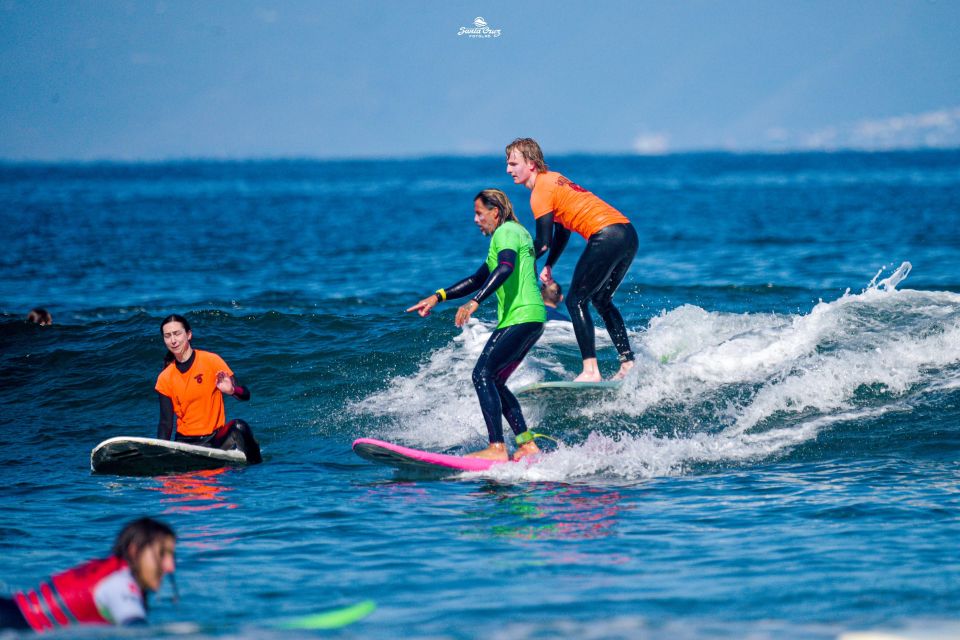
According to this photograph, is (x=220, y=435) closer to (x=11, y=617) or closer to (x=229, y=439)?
(x=229, y=439)

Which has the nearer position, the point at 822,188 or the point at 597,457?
the point at 597,457

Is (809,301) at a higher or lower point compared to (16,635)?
higher

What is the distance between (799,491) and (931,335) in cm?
504

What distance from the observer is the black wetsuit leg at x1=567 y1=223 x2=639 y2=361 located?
10.1m

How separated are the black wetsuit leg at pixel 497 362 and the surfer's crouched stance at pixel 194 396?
2138 mm

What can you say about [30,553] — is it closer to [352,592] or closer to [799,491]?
[352,592]

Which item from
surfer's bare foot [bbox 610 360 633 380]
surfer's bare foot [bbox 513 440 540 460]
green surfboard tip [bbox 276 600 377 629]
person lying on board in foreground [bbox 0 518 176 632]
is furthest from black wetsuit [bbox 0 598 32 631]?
surfer's bare foot [bbox 610 360 633 380]

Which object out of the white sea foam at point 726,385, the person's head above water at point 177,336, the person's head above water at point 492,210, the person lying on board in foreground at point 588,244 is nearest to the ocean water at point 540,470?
the white sea foam at point 726,385

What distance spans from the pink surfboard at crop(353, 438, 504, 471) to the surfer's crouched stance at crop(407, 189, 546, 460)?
0.23m

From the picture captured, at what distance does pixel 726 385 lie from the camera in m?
11.8

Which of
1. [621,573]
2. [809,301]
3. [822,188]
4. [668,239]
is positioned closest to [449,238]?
[668,239]

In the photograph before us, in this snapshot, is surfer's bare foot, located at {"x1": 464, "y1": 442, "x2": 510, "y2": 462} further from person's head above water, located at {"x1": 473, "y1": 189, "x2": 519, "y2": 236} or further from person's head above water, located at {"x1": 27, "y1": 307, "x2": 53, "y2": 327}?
person's head above water, located at {"x1": 27, "y1": 307, "x2": 53, "y2": 327}

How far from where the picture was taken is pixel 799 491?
838 centimetres

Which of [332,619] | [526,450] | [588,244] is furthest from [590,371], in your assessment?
[332,619]
